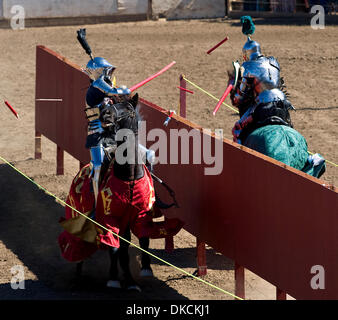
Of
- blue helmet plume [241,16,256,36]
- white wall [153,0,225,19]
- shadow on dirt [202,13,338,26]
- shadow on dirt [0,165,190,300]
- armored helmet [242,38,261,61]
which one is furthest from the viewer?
A: white wall [153,0,225,19]

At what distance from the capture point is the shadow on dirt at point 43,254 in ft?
35.5

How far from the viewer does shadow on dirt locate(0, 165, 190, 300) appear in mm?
10812

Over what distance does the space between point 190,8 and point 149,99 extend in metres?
6.70

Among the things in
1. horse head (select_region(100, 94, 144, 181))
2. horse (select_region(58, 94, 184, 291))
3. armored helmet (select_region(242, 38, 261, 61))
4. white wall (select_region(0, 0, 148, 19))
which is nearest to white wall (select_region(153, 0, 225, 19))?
white wall (select_region(0, 0, 148, 19))

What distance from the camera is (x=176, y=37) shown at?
22359mm

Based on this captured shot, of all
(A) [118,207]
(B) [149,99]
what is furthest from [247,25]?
(B) [149,99]

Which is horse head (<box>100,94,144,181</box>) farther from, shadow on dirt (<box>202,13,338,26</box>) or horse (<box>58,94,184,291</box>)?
shadow on dirt (<box>202,13,338,26</box>)

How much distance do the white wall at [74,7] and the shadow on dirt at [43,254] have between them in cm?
923

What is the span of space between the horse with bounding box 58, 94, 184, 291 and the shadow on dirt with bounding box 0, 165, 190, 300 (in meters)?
0.20

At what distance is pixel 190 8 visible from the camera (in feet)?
80.0

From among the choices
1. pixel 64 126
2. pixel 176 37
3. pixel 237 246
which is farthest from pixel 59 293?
pixel 176 37

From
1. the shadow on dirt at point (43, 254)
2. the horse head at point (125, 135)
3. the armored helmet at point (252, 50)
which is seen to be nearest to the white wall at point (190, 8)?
the shadow on dirt at point (43, 254)

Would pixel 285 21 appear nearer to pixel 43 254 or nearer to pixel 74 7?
pixel 74 7

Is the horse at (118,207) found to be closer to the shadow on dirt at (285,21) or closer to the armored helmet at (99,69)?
the armored helmet at (99,69)
